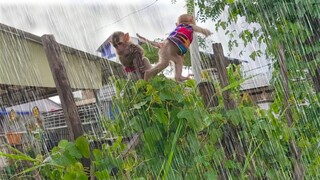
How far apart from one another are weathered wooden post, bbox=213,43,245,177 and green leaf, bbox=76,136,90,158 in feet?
1.59

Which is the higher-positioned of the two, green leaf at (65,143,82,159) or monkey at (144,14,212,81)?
monkey at (144,14,212,81)

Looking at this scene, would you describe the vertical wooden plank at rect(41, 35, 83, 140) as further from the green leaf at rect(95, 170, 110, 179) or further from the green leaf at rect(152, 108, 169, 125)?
the green leaf at rect(152, 108, 169, 125)

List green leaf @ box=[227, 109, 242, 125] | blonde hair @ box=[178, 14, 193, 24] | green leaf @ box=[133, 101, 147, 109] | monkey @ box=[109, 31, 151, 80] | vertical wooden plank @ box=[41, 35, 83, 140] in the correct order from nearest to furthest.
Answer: vertical wooden plank @ box=[41, 35, 83, 140], green leaf @ box=[133, 101, 147, 109], green leaf @ box=[227, 109, 242, 125], monkey @ box=[109, 31, 151, 80], blonde hair @ box=[178, 14, 193, 24]

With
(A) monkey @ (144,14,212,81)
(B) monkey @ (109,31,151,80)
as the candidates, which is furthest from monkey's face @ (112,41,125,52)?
(A) monkey @ (144,14,212,81)

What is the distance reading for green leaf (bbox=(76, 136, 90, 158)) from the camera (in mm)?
811

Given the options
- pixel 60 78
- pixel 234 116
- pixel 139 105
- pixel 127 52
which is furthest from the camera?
pixel 127 52

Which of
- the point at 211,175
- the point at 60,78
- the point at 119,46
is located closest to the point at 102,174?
the point at 60,78

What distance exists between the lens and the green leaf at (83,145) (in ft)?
2.66

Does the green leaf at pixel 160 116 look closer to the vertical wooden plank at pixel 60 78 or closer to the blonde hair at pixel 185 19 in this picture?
the vertical wooden plank at pixel 60 78

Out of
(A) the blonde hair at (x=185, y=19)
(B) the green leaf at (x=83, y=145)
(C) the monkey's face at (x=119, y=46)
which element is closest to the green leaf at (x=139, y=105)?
(B) the green leaf at (x=83, y=145)

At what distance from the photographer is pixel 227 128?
117cm

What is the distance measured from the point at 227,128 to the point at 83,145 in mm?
514

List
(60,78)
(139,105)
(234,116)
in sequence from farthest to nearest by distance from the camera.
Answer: (234,116) → (139,105) → (60,78)

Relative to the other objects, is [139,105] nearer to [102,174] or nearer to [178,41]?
[102,174]
